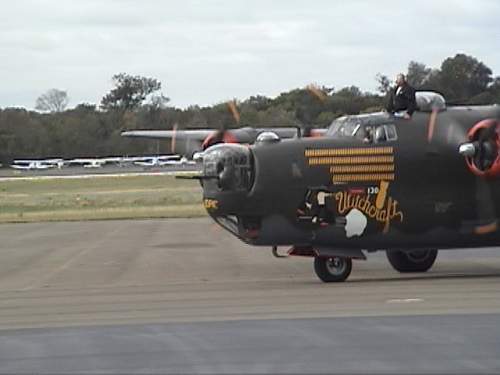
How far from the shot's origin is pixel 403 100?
2067cm

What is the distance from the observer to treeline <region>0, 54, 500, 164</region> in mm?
26328

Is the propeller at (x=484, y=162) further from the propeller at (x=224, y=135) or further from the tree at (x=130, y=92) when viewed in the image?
the tree at (x=130, y=92)

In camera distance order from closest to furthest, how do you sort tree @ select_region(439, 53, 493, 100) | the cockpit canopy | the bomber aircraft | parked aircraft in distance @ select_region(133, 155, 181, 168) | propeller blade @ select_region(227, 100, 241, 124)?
the bomber aircraft
the cockpit canopy
propeller blade @ select_region(227, 100, 241, 124)
tree @ select_region(439, 53, 493, 100)
parked aircraft in distance @ select_region(133, 155, 181, 168)

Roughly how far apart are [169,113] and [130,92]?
19.9 metres

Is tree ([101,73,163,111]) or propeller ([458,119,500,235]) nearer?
propeller ([458,119,500,235])

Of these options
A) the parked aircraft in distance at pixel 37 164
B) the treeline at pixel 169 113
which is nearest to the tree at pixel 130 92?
the treeline at pixel 169 113

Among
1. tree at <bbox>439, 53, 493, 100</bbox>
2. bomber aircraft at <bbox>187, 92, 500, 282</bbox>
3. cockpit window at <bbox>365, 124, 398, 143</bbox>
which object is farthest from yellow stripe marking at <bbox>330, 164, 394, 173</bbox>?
tree at <bbox>439, 53, 493, 100</bbox>

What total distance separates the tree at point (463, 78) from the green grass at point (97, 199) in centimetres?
1668

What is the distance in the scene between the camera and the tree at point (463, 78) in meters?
31.7

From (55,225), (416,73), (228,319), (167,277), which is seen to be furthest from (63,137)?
(228,319)

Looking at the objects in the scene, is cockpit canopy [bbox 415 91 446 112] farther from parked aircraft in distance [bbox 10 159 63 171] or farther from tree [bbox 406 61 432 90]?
parked aircraft in distance [bbox 10 159 63 171]

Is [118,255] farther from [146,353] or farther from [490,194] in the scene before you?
[146,353]

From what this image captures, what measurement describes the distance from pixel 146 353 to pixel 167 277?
1068 cm

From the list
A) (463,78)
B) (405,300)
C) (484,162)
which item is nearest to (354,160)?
(484,162)
